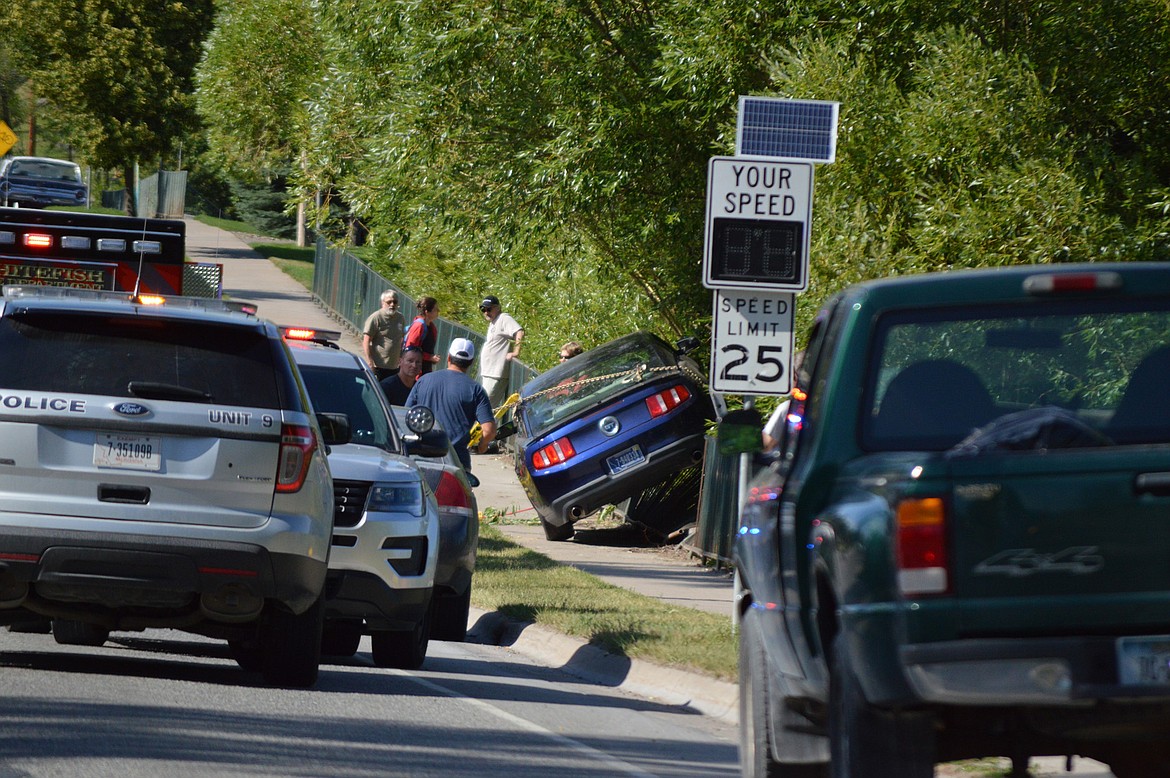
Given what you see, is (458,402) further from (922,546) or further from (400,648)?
(922,546)

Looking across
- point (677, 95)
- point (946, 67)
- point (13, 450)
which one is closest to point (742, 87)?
point (677, 95)

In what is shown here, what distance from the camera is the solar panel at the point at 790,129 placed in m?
11.4

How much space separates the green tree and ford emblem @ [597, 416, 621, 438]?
38.6 metres

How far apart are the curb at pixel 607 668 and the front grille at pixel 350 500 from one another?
82.4 inches

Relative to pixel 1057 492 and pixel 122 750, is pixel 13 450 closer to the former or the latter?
pixel 122 750

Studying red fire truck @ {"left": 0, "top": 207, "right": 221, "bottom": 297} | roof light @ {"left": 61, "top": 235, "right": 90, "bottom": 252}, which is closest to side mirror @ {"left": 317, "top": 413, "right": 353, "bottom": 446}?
red fire truck @ {"left": 0, "top": 207, "right": 221, "bottom": 297}

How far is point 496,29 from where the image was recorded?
723 inches

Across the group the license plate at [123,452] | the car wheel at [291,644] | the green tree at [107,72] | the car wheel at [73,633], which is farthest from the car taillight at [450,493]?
the green tree at [107,72]

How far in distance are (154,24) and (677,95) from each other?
40.4 meters

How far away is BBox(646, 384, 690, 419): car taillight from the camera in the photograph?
17.2 meters

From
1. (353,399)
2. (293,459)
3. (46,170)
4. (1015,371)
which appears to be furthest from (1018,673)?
(46,170)

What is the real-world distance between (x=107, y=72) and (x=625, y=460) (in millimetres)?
39140

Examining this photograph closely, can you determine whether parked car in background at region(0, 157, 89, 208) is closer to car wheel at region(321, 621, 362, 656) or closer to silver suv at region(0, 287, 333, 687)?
car wheel at region(321, 621, 362, 656)

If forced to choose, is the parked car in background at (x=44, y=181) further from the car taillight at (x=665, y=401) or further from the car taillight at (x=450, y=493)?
the car taillight at (x=450, y=493)
